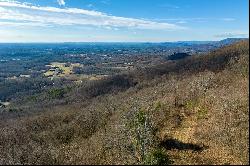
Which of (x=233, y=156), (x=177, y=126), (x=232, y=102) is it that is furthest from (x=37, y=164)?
(x=232, y=102)

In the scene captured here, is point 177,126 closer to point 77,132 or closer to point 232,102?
point 232,102

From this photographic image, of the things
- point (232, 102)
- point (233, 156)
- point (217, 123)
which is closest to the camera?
point (233, 156)

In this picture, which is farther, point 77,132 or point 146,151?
point 77,132

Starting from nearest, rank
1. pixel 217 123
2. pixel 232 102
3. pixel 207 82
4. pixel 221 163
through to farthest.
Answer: pixel 221 163 < pixel 217 123 < pixel 232 102 < pixel 207 82

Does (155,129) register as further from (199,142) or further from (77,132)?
(77,132)

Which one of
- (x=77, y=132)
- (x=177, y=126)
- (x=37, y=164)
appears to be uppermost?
(x=37, y=164)

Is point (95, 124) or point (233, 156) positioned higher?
point (233, 156)
